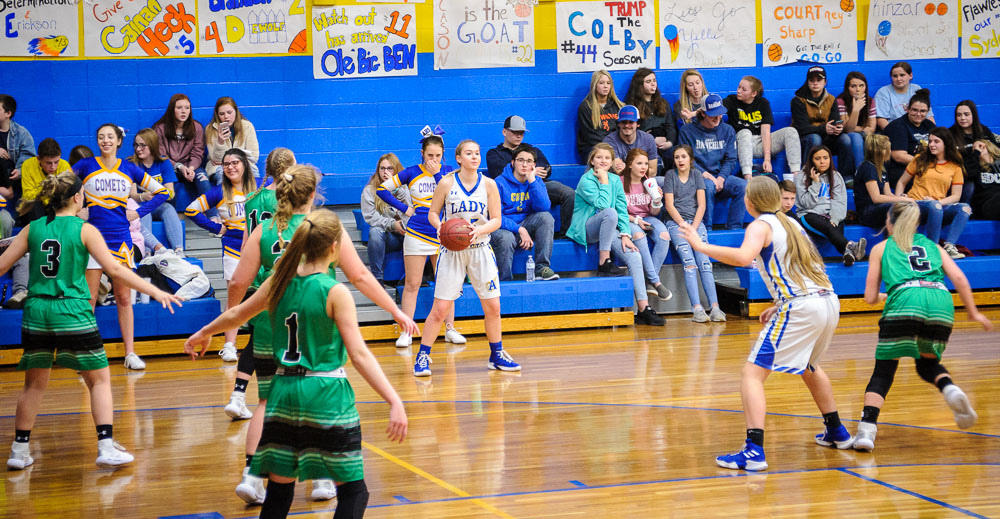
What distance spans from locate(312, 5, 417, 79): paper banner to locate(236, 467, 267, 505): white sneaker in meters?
7.37

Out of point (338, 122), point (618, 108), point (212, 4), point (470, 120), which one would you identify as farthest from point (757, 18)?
point (212, 4)

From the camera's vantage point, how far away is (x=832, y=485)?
4414 millimetres

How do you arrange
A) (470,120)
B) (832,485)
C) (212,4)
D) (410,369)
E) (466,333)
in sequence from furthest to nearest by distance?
(470,120) < (212,4) < (466,333) < (410,369) < (832,485)

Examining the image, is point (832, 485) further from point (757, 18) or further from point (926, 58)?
point (926, 58)

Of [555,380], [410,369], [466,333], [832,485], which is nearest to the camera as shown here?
[832,485]

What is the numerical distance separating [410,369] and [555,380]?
1234mm

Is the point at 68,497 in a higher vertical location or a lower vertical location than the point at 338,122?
lower

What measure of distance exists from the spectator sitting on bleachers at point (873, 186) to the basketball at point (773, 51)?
168 centimetres

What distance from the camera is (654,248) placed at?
33.0 ft

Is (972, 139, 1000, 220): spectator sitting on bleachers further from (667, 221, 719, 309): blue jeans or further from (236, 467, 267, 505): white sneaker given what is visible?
(236, 467, 267, 505): white sneaker

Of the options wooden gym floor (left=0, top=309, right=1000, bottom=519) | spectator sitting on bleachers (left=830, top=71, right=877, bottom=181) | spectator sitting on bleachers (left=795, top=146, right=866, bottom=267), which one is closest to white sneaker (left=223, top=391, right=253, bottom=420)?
wooden gym floor (left=0, top=309, right=1000, bottom=519)

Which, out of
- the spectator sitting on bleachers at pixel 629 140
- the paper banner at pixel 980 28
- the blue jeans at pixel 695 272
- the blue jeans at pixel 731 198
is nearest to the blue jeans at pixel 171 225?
the spectator sitting on bleachers at pixel 629 140

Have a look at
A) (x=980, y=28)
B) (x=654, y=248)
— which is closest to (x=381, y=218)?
(x=654, y=248)

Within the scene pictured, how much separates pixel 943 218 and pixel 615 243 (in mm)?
3644
